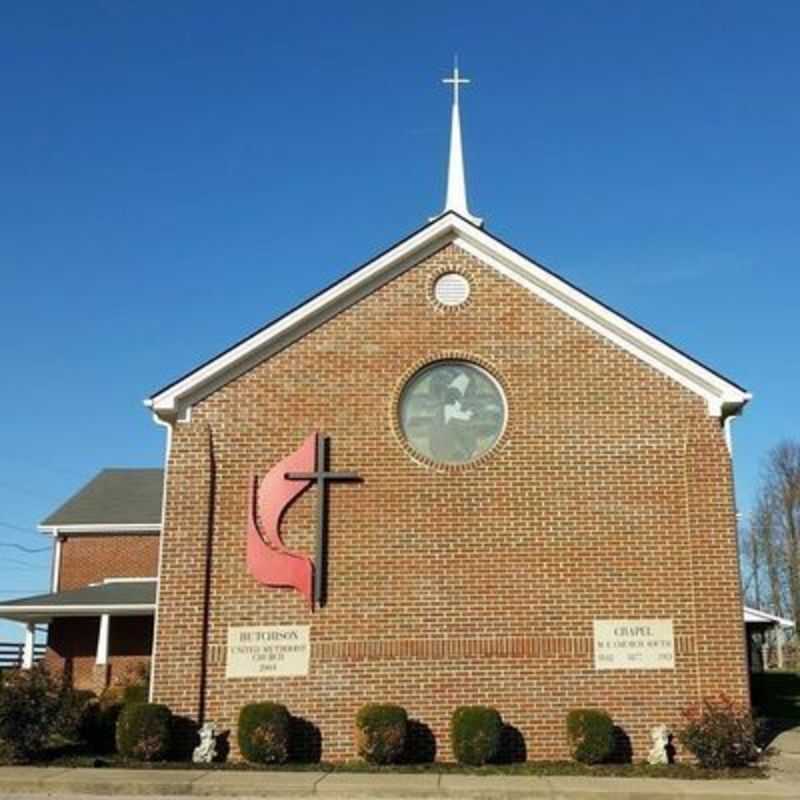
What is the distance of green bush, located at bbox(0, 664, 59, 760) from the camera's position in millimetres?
14703

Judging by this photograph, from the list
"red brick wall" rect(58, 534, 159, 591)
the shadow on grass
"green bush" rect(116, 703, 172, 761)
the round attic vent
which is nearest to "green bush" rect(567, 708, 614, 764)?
the shadow on grass

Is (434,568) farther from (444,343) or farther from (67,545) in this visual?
(67,545)

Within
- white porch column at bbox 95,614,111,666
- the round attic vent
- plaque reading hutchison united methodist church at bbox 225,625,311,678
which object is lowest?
plaque reading hutchison united methodist church at bbox 225,625,311,678

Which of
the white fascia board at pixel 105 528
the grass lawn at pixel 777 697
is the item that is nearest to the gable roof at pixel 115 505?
the white fascia board at pixel 105 528

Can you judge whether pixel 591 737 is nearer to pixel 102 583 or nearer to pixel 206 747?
pixel 206 747

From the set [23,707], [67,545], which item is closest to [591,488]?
→ [23,707]

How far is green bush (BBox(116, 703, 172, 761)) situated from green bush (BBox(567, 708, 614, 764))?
19.0ft

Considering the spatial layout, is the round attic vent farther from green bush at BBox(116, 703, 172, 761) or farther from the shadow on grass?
the shadow on grass

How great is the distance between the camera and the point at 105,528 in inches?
1266

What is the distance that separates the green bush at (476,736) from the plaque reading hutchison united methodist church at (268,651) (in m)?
2.46

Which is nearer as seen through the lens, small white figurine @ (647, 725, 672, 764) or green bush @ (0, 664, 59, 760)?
small white figurine @ (647, 725, 672, 764)

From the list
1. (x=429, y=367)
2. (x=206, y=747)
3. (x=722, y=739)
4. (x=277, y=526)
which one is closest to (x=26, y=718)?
(x=206, y=747)

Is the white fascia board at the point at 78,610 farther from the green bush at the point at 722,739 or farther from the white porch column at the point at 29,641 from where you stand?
the green bush at the point at 722,739

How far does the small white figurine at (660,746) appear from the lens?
14562 mm
